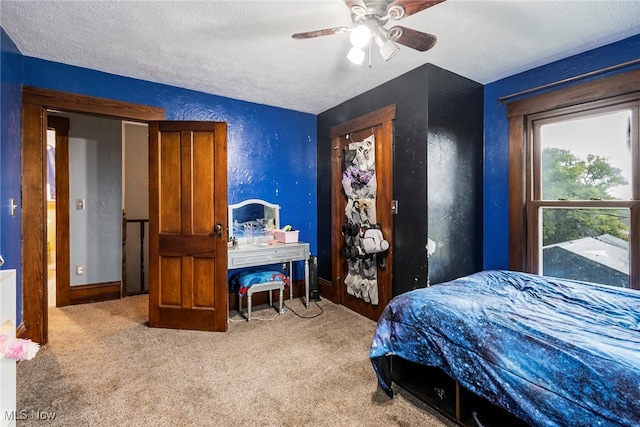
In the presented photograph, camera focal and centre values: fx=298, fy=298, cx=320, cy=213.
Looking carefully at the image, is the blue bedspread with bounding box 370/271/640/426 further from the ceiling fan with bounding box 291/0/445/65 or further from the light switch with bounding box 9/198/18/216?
the light switch with bounding box 9/198/18/216

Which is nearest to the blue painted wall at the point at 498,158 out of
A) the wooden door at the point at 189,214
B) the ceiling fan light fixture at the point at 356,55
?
the ceiling fan light fixture at the point at 356,55

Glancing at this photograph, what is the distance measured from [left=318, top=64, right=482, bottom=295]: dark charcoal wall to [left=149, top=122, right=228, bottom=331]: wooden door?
1.63m

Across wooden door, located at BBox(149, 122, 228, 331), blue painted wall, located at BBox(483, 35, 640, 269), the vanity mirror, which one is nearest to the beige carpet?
wooden door, located at BBox(149, 122, 228, 331)

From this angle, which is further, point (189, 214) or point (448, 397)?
point (189, 214)

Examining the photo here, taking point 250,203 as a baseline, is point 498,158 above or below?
above

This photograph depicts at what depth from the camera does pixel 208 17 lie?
6.31ft

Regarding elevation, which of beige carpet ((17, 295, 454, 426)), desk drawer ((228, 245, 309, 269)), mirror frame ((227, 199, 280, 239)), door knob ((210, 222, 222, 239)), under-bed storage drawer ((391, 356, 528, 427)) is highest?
mirror frame ((227, 199, 280, 239))

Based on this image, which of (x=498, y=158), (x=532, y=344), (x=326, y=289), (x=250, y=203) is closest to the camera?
(x=532, y=344)

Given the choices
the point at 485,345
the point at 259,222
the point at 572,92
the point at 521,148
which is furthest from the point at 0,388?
the point at 572,92

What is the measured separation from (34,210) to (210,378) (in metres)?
1.95

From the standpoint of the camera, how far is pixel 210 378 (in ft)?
6.62

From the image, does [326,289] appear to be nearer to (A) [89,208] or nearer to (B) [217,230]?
(B) [217,230]

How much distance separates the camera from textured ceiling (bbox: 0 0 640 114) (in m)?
1.83

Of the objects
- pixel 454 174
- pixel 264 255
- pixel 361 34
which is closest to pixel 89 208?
pixel 264 255
